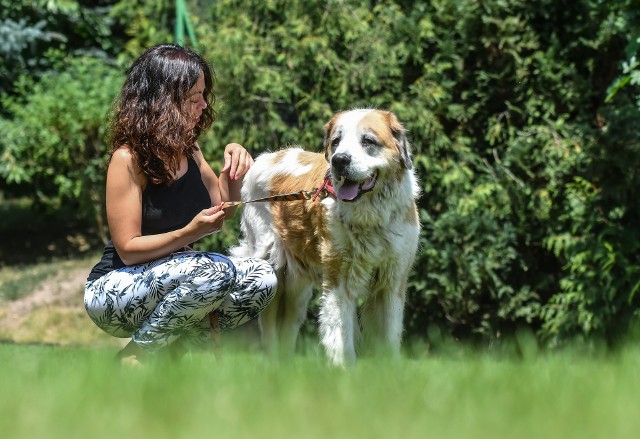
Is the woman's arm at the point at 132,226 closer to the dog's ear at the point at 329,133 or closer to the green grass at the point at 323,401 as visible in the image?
the dog's ear at the point at 329,133

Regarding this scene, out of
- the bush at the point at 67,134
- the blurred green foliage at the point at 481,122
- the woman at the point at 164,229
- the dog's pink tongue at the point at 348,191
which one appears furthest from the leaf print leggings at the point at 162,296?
the bush at the point at 67,134

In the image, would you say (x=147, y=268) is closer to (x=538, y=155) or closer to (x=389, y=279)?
(x=389, y=279)

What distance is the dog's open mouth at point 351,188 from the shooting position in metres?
5.21

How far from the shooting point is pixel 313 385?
312cm

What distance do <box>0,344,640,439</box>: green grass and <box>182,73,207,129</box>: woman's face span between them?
178 centimetres

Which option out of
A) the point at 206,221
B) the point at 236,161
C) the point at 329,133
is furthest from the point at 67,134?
the point at 206,221

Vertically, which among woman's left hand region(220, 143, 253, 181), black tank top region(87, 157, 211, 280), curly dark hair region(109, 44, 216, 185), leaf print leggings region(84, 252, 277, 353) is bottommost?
leaf print leggings region(84, 252, 277, 353)

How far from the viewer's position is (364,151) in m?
5.22

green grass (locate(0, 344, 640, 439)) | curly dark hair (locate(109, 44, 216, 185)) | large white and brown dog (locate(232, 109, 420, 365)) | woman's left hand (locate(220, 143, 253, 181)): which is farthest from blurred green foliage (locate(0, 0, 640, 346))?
green grass (locate(0, 344, 640, 439))

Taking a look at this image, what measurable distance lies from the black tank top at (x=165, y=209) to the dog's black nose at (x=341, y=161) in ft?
2.43

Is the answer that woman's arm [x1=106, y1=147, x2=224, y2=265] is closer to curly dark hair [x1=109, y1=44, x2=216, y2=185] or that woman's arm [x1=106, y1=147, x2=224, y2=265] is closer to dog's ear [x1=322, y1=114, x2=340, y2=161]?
curly dark hair [x1=109, y1=44, x2=216, y2=185]

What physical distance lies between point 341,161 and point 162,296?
119cm

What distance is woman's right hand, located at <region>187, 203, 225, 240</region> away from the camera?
457 cm

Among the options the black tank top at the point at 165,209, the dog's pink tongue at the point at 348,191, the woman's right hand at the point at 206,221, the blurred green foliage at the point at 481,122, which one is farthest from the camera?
the blurred green foliage at the point at 481,122
